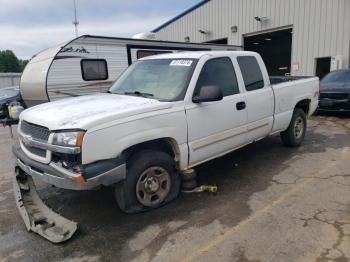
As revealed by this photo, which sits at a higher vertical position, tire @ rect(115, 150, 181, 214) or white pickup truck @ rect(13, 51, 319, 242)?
white pickup truck @ rect(13, 51, 319, 242)

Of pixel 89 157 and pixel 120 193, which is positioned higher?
pixel 89 157

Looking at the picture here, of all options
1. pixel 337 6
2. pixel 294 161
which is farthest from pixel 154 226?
pixel 337 6

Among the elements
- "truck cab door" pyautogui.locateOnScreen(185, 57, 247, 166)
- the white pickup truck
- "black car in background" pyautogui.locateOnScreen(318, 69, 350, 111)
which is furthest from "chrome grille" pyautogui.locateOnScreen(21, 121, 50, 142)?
"black car in background" pyautogui.locateOnScreen(318, 69, 350, 111)

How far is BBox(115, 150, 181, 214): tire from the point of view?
3.66m

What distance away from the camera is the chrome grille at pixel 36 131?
11.3 ft

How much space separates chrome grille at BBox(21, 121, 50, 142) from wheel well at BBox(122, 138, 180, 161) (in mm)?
862

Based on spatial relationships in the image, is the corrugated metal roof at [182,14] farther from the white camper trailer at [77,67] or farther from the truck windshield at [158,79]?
the truck windshield at [158,79]

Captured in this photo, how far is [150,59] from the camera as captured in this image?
506 cm

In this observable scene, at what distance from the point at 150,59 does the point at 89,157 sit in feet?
7.71

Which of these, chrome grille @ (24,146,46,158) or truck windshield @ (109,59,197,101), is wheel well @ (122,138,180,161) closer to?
truck windshield @ (109,59,197,101)

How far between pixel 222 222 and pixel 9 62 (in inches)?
3844

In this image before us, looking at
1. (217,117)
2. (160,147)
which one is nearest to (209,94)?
(217,117)

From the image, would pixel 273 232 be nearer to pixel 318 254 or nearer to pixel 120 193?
pixel 318 254

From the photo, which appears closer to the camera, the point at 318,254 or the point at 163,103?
the point at 318,254
